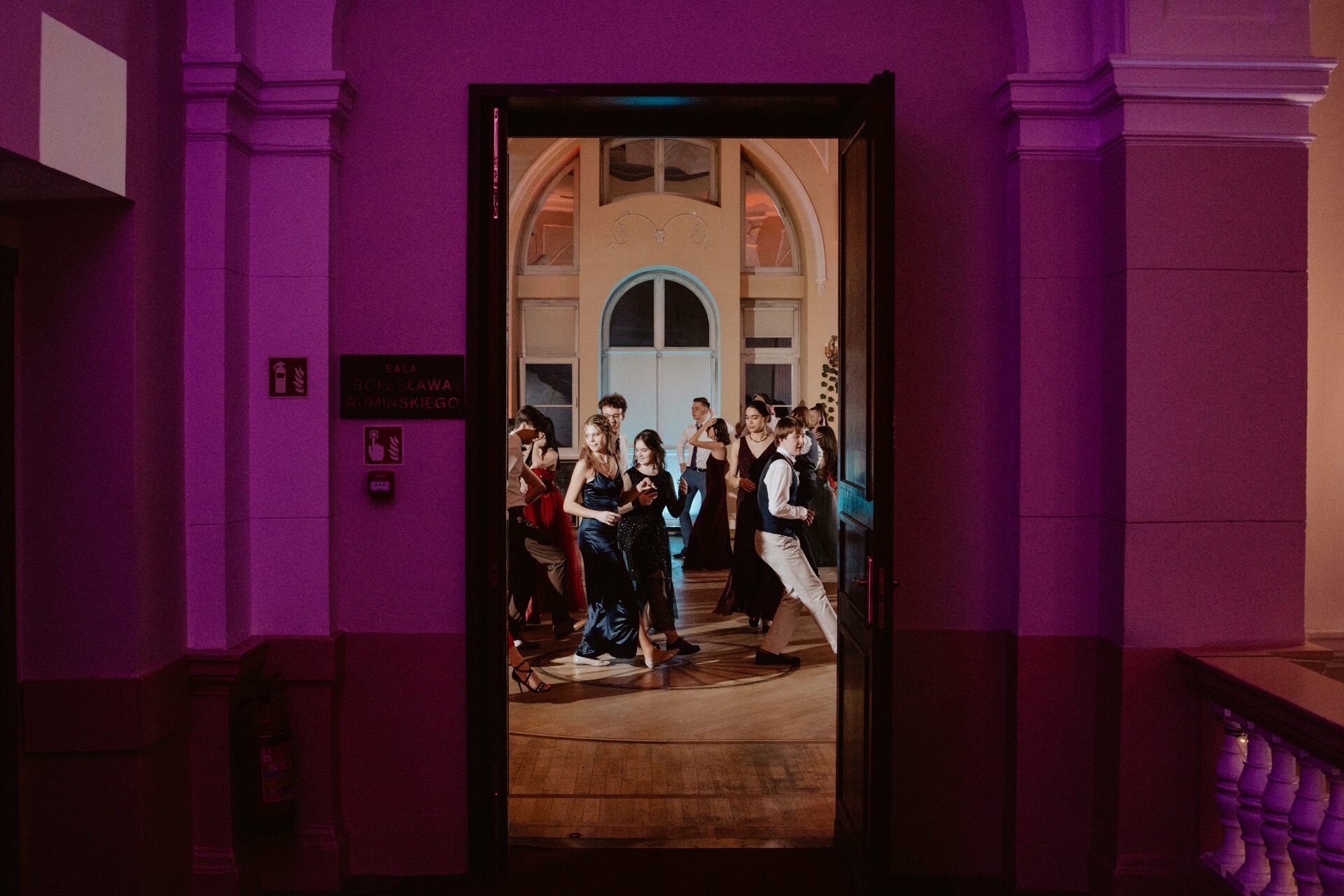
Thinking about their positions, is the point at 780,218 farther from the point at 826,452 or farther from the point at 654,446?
the point at 654,446

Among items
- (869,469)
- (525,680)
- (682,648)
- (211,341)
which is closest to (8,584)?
(211,341)

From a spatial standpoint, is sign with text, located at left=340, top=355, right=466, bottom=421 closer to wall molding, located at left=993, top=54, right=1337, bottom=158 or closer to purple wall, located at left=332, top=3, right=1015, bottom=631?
purple wall, located at left=332, top=3, right=1015, bottom=631

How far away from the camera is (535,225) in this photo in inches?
465

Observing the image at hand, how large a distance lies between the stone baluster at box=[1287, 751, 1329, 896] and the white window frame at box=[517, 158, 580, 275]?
34.3ft

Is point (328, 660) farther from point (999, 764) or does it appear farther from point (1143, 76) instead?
point (1143, 76)

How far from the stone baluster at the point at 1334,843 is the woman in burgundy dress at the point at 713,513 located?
6248 mm

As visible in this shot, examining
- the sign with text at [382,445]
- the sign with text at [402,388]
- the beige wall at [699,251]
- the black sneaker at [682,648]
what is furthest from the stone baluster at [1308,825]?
the beige wall at [699,251]

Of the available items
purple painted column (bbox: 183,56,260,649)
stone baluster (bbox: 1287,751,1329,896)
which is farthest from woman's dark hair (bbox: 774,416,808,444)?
stone baluster (bbox: 1287,751,1329,896)

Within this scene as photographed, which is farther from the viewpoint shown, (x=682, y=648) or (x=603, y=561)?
(x=682, y=648)

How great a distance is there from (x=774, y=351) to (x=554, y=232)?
10.7 feet

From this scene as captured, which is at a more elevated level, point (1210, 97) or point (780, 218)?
point (780, 218)

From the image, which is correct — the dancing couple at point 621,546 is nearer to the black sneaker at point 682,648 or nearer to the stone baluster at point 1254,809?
the black sneaker at point 682,648

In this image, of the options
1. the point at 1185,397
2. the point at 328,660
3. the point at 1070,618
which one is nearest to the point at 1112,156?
the point at 1185,397

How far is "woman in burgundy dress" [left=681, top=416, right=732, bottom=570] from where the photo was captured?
27.8 ft
